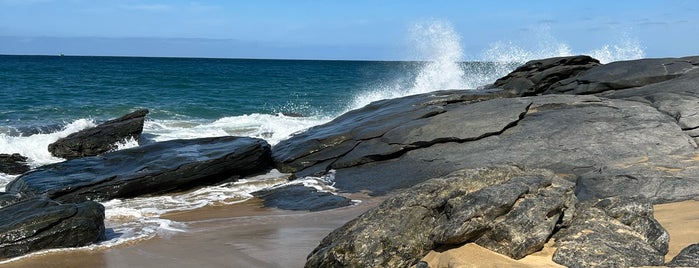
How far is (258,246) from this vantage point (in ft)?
26.6

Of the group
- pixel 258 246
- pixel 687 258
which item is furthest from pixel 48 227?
pixel 687 258

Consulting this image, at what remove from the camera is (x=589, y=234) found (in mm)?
5949

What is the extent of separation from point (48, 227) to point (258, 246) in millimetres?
2509

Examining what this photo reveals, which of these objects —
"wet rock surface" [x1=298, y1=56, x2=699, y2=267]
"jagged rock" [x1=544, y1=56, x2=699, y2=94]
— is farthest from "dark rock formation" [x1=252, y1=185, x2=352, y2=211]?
"jagged rock" [x1=544, y1=56, x2=699, y2=94]

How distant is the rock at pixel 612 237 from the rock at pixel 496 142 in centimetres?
308

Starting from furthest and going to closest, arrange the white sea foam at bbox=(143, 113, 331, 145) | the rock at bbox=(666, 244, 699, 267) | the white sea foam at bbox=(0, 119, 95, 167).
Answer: the white sea foam at bbox=(143, 113, 331, 145) → the white sea foam at bbox=(0, 119, 95, 167) → the rock at bbox=(666, 244, 699, 267)

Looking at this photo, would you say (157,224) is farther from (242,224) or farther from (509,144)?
(509,144)

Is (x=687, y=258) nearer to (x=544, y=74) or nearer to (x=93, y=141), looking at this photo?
(x=544, y=74)

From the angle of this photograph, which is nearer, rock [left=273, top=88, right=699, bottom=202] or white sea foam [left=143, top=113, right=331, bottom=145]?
rock [left=273, top=88, right=699, bottom=202]

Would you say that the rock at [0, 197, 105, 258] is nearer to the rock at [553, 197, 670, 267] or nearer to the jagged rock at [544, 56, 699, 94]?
the rock at [553, 197, 670, 267]

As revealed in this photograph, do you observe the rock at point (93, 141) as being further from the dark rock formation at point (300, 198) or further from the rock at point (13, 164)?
the dark rock formation at point (300, 198)

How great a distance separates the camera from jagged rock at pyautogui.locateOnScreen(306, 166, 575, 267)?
5871 millimetres

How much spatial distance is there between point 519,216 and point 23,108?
97.0 feet

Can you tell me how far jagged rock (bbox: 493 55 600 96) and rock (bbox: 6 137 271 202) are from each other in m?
6.23
